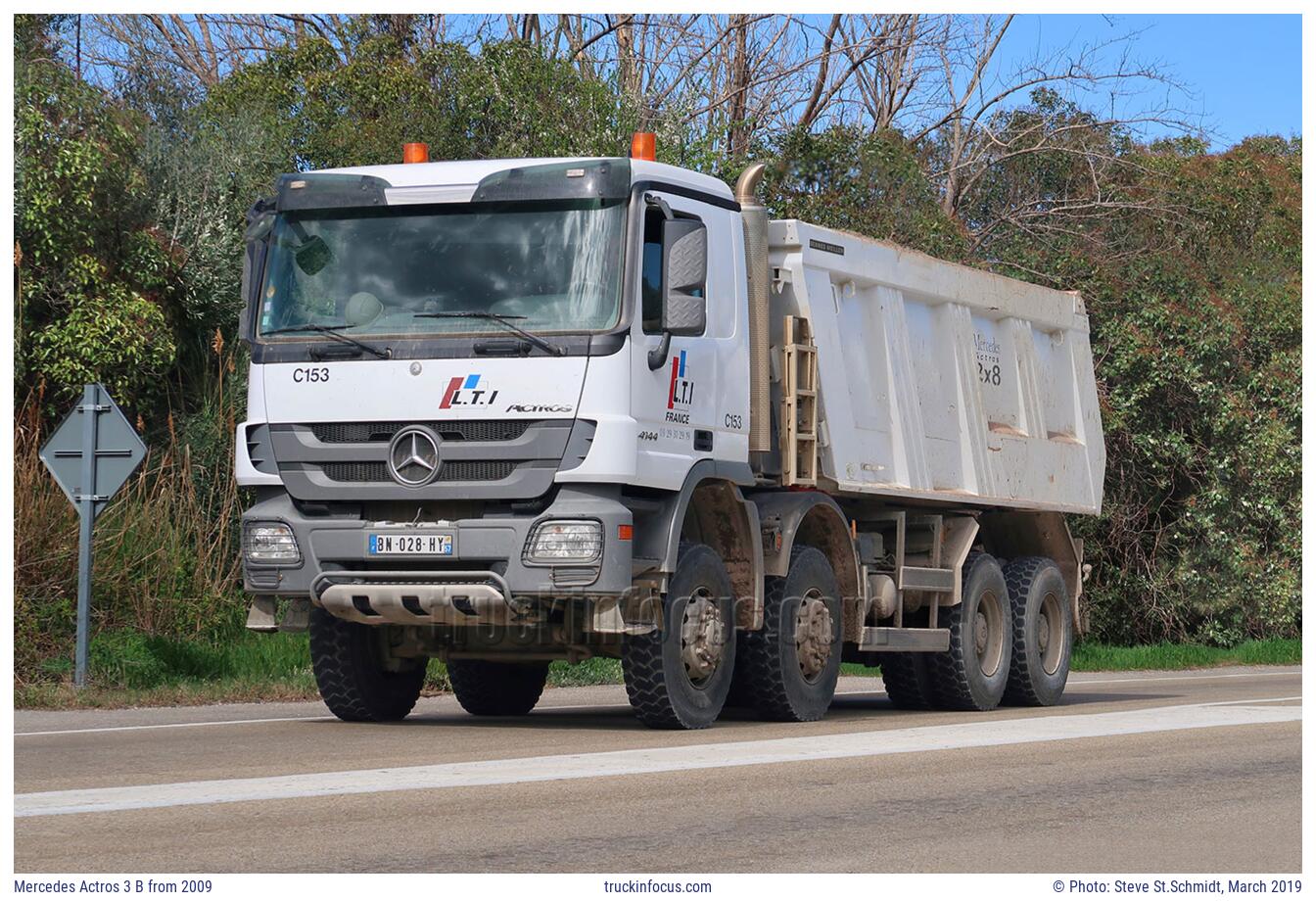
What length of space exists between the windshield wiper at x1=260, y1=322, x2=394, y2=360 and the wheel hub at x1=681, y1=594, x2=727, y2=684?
2253mm

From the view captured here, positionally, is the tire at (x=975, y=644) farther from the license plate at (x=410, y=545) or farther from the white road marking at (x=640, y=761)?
the license plate at (x=410, y=545)

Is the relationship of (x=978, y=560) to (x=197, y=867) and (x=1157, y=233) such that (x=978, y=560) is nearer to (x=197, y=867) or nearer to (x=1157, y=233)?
(x=197, y=867)

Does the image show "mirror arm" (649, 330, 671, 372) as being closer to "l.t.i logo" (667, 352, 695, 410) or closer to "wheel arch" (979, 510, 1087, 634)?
"l.t.i logo" (667, 352, 695, 410)

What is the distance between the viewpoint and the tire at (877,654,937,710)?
15250mm

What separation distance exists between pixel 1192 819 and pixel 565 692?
32.0 ft

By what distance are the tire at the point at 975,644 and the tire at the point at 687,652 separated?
10.6 feet

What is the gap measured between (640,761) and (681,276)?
283 cm

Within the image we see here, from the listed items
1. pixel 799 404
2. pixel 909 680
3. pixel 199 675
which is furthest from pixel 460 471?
pixel 199 675

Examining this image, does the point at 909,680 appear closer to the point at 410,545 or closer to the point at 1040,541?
the point at 1040,541

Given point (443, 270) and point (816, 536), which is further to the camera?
point (816, 536)

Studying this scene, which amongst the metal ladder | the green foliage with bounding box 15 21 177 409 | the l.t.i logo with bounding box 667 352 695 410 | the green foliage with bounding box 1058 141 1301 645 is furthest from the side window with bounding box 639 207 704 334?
the green foliage with bounding box 1058 141 1301 645

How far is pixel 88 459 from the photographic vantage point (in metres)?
15.3

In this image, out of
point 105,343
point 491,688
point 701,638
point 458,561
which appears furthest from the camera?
point 105,343

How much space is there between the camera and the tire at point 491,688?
46.7ft
